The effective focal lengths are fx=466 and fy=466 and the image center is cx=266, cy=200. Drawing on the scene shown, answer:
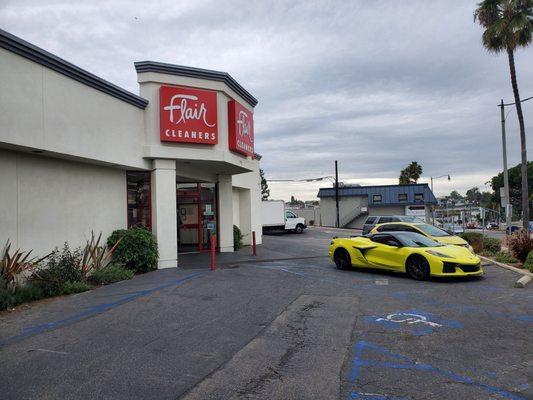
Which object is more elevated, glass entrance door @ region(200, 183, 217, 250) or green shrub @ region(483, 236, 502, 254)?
glass entrance door @ region(200, 183, 217, 250)

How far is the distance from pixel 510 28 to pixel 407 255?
15.4 m

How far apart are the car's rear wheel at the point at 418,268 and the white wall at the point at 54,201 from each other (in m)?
8.41

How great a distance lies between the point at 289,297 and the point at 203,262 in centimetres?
691

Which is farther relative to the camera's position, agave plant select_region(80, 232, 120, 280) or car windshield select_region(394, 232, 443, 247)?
car windshield select_region(394, 232, 443, 247)

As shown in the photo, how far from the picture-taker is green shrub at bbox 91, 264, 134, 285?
11555mm

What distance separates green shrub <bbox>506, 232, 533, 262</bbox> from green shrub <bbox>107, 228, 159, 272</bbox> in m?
11.3

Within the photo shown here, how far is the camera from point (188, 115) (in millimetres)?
14711

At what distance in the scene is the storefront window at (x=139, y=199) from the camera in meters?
14.6

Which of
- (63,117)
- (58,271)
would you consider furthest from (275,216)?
(58,271)

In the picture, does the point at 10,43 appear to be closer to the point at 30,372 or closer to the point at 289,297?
the point at 30,372

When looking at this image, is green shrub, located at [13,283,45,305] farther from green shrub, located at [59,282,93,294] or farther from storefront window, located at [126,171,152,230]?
storefront window, located at [126,171,152,230]

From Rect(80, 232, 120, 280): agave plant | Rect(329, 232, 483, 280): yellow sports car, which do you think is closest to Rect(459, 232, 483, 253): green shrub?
Rect(329, 232, 483, 280): yellow sports car

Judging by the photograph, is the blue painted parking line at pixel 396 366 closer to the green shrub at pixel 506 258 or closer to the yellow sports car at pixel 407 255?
the yellow sports car at pixel 407 255

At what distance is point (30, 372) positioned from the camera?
5.22 meters
